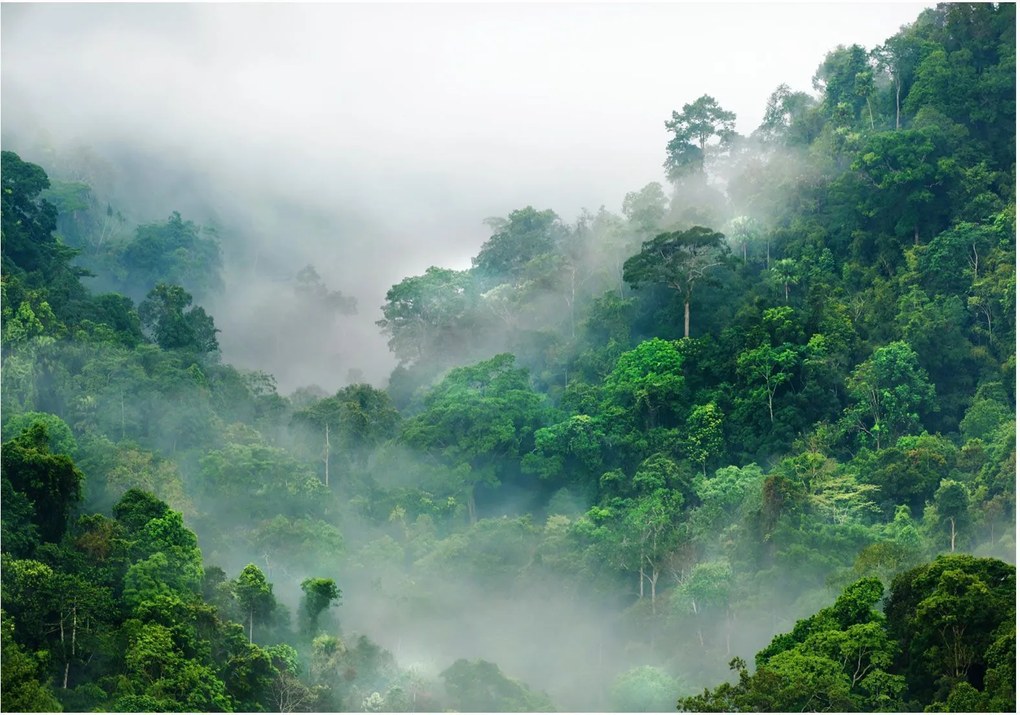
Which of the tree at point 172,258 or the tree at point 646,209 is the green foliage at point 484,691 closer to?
the tree at point 646,209

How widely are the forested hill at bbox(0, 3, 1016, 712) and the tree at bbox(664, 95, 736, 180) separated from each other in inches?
4.2

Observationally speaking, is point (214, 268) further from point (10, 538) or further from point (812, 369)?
point (10, 538)

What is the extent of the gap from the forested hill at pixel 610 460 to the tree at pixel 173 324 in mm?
102

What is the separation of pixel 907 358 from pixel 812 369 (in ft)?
5.60

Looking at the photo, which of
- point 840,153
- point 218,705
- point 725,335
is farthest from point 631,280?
point 218,705

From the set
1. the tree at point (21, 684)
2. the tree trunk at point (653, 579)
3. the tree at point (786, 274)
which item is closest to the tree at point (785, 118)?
the tree at point (786, 274)

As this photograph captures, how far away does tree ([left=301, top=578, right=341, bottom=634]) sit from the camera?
29328 millimetres

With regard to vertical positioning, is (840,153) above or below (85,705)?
above

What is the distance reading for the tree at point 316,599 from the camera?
2933 cm

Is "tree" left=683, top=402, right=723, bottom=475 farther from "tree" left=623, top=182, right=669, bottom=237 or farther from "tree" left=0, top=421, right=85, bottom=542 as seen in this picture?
"tree" left=0, top=421, right=85, bottom=542

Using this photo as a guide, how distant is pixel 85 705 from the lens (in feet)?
77.3

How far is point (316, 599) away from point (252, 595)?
1.63 meters

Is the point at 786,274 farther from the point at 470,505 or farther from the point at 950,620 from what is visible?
the point at 950,620

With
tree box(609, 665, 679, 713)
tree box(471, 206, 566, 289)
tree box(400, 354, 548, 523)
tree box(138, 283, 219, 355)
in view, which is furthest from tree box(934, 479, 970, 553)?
tree box(471, 206, 566, 289)
